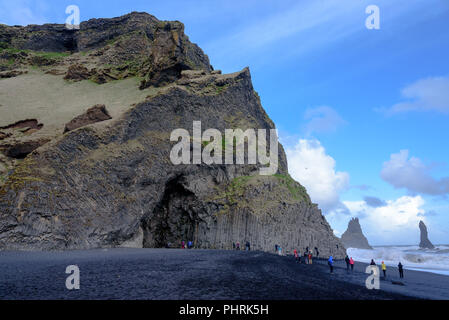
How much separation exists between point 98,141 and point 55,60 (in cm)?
5712

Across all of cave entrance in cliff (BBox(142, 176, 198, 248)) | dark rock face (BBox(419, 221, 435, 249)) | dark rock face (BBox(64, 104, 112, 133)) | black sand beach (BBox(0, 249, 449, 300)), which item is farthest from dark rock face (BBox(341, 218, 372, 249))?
black sand beach (BBox(0, 249, 449, 300))

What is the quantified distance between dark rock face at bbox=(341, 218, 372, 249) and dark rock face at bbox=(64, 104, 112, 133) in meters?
172

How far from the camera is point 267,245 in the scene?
3800 centimetres

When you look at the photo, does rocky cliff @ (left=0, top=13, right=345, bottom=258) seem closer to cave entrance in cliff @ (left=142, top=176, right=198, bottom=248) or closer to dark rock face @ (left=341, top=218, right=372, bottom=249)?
cave entrance in cliff @ (left=142, top=176, right=198, bottom=248)

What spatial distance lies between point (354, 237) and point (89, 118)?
177 metres

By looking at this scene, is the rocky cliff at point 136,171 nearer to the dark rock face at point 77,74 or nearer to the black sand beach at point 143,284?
the dark rock face at point 77,74

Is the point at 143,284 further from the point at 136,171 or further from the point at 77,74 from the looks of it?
Result: the point at 77,74

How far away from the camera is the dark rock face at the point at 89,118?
3491 centimetres

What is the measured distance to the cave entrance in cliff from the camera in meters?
39.2

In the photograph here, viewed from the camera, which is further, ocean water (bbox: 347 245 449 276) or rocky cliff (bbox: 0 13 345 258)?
ocean water (bbox: 347 245 449 276)

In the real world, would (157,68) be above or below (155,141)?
above

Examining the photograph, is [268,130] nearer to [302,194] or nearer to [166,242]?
[302,194]

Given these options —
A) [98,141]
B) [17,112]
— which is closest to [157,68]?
[17,112]
